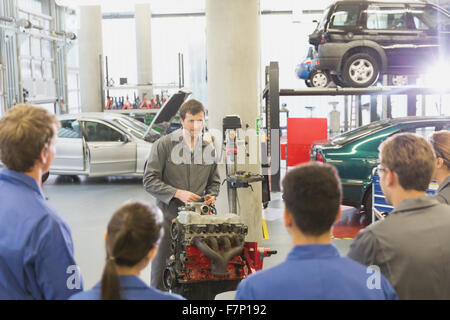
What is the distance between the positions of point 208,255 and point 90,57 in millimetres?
14935

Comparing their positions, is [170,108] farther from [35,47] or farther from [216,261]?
[35,47]

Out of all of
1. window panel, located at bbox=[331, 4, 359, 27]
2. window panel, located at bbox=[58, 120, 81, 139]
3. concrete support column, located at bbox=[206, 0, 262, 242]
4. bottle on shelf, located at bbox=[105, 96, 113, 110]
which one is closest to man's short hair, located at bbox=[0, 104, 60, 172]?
concrete support column, located at bbox=[206, 0, 262, 242]

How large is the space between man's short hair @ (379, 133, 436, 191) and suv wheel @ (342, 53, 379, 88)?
6.03m

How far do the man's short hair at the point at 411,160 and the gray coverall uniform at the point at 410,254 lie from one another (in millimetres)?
135

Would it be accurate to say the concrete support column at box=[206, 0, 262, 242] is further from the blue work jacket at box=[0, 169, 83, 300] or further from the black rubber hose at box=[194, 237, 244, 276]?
the blue work jacket at box=[0, 169, 83, 300]

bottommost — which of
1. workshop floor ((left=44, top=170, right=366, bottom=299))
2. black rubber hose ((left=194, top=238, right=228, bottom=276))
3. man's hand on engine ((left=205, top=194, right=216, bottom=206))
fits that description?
workshop floor ((left=44, top=170, right=366, bottom=299))

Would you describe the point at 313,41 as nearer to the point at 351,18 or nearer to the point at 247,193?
the point at 351,18

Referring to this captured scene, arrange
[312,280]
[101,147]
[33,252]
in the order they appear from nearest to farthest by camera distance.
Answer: [312,280] < [33,252] < [101,147]

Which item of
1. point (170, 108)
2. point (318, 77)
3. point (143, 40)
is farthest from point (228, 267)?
point (143, 40)

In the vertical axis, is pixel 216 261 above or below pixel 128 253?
below

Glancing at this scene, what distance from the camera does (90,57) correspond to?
16.6 meters

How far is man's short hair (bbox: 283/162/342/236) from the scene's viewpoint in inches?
58.9
